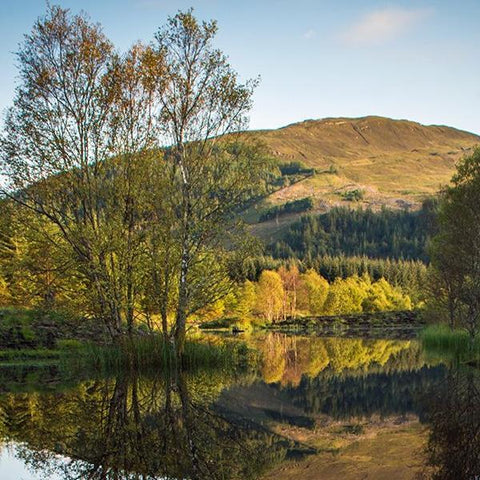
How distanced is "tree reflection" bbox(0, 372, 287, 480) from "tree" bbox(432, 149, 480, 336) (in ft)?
77.8

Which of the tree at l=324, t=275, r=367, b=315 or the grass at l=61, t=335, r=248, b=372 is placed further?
the tree at l=324, t=275, r=367, b=315

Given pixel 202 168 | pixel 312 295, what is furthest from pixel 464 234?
pixel 312 295

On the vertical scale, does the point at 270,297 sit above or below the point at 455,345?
above

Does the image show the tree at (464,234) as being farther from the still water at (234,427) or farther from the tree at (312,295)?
the tree at (312,295)

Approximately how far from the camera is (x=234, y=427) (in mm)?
13031

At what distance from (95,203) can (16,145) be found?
3971 millimetres

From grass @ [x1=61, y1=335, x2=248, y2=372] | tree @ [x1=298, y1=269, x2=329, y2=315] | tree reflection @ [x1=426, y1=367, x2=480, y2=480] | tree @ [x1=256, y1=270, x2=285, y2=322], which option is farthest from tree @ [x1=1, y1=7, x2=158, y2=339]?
tree @ [x1=298, y1=269, x2=329, y2=315]

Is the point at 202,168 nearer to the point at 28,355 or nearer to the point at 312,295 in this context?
the point at 28,355

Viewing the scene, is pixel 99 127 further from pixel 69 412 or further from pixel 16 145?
pixel 69 412

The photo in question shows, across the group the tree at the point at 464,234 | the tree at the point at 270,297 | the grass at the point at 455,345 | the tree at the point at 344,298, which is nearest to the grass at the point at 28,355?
the grass at the point at 455,345

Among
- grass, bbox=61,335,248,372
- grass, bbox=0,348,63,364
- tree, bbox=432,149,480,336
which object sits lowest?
grass, bbox=0,348,63,364

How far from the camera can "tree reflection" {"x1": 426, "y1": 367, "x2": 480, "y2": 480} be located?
896 centimetres

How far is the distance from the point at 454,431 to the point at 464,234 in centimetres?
2915

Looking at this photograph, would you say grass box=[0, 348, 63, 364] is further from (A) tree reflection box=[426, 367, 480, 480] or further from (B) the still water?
(A) tree reflection box=[426, 367, 480, 480]
